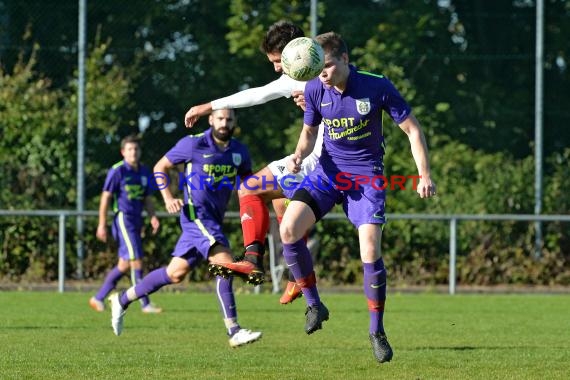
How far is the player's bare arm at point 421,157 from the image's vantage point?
307 inches

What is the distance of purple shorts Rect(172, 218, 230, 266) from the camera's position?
409 inches

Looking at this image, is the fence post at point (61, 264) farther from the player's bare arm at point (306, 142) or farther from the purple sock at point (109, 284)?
the player's bare arm at point (306, 142)

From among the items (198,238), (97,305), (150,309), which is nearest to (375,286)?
(198,238)

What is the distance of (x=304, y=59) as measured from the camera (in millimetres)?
7922

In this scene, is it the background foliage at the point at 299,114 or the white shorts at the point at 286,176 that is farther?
the background foliage at the point at 299,114

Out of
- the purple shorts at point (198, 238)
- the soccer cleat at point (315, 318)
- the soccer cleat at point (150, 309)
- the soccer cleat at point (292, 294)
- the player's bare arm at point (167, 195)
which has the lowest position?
the soccer cleat at point (150, 309)

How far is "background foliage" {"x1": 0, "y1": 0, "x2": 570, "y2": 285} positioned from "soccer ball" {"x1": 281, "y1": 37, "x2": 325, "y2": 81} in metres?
9.65

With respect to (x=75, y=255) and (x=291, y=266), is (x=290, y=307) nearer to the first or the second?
(x=75, y=255)

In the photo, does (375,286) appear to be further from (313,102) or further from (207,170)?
(207,170)

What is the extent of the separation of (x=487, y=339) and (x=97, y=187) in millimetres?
8952

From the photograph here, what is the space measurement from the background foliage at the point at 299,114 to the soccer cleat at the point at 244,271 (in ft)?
28.9

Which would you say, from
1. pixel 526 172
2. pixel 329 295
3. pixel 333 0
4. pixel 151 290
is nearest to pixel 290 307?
pixel 329 295

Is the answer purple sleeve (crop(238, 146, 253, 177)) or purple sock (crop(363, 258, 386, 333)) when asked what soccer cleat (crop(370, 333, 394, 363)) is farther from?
purple sleeve (crop(238, 146, 253, 177))

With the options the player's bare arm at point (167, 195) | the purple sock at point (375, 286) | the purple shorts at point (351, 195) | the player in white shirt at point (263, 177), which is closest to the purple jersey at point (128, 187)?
the player's bare arm at point (167, 195)
